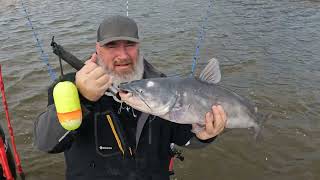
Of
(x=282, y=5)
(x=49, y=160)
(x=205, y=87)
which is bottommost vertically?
(x=49, y=160)

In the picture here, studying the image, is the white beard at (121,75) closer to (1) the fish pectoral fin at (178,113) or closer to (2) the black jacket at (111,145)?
(2) the black jacket at (111,145)

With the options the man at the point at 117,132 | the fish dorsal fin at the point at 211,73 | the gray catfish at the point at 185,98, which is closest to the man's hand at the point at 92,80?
the gray catfish at the point at 185,98

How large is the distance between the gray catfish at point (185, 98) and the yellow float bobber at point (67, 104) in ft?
1.42

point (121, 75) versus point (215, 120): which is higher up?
point (121, 75)

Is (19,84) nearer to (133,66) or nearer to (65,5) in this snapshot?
(133,66)

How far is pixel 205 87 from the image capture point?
11.6ft

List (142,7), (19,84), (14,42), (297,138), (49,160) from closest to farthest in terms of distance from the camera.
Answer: (49,160) → (297,138) → (19,84) → (14,42) → (142,7)

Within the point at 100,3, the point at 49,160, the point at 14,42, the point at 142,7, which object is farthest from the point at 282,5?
the point at 49,160

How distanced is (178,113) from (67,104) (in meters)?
1.03

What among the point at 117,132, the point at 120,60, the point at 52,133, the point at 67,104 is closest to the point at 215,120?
the point at 117,132

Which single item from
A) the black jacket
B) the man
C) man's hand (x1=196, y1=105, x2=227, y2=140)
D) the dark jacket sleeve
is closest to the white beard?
the man

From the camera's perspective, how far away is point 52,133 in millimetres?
3375

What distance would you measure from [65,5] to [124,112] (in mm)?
15847

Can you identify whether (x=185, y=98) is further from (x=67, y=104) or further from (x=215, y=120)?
(x=67, y=104)
